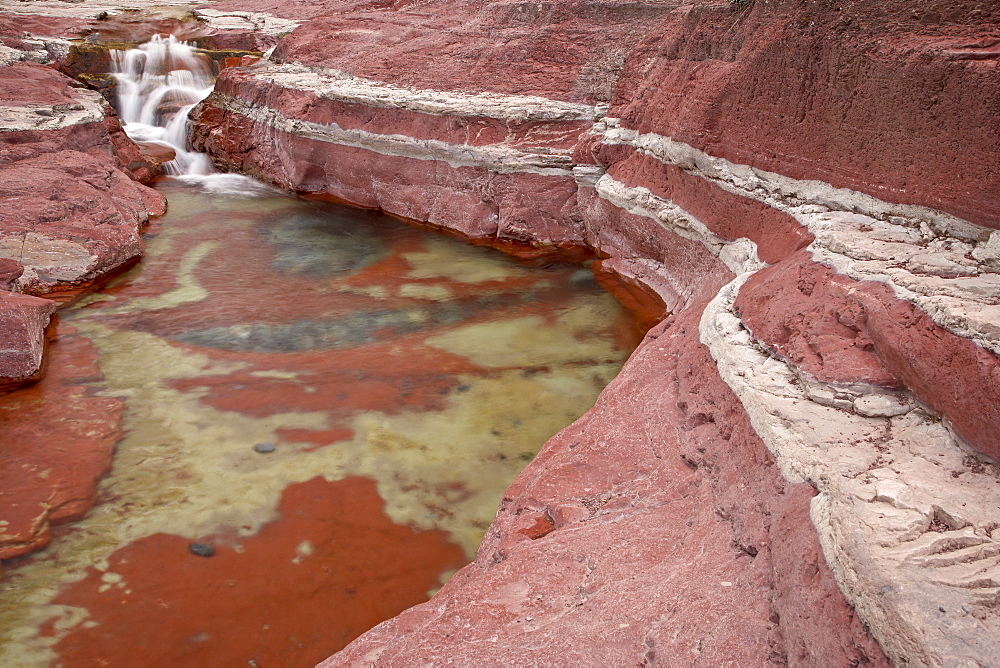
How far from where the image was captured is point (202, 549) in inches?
119

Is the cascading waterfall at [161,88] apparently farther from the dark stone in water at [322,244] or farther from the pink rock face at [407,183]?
the dark stone in water at [322,244]

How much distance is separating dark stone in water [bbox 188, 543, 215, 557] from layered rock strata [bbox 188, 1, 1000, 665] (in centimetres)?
96

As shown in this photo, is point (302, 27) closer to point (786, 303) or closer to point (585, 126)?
point (585, 126)

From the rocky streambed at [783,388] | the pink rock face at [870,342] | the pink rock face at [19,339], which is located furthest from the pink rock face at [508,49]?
the pink rock face at [870,342]

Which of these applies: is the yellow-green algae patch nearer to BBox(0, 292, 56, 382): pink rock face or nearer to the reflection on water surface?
the reflection on water surface

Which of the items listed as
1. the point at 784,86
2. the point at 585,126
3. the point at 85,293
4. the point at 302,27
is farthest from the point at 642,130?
the point at 302,27

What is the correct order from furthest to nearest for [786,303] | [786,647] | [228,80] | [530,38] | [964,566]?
[228,80] < [530,38] < [786,303] < [786,647] < [964,566]

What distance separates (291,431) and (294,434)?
0.03 meters

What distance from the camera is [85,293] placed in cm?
563

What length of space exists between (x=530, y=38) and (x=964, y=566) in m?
6.77

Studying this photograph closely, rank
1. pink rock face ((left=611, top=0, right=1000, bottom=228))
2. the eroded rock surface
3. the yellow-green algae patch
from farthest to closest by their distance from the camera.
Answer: the yellow-green algae patch
the eroded rock surface
pink rock face ((left=611, top=0, right=1000, bottom=228))

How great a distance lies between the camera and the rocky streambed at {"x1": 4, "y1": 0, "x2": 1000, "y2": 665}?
A: 1731 millimetres

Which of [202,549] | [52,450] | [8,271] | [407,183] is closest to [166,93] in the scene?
[407,183]

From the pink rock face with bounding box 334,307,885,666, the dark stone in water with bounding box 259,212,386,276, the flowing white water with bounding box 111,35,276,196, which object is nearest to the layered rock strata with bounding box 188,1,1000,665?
the pink rock face with bounding box 334,307,885,666
